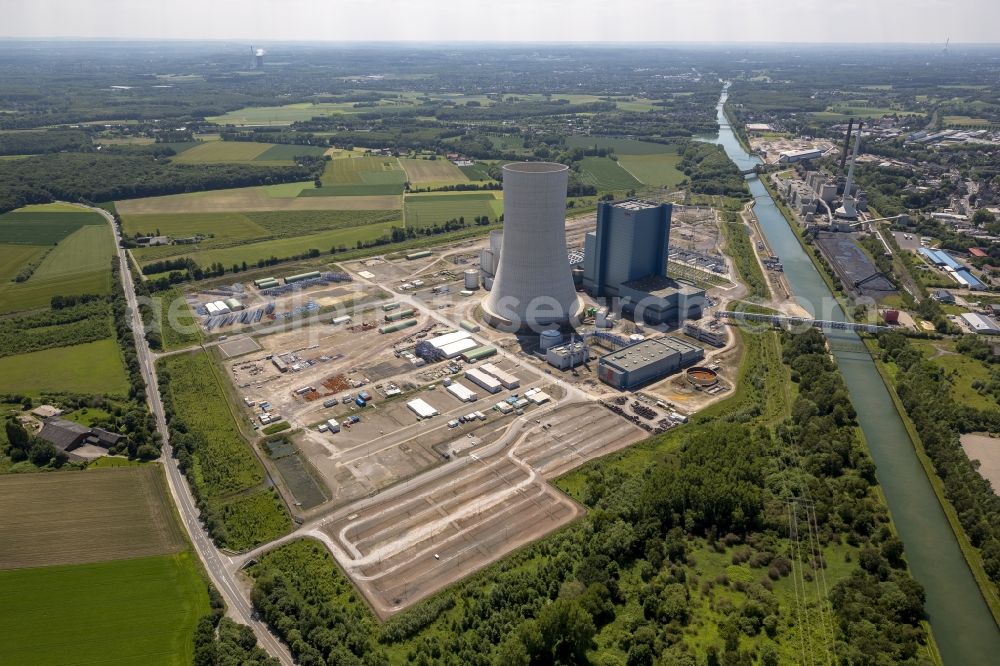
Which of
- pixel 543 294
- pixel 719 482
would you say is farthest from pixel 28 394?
pixel 719 482

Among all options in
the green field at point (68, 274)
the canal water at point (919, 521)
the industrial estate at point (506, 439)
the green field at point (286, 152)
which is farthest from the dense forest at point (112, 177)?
the canal water at point (919, 521)

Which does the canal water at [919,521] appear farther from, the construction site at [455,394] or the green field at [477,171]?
the green field at [477,171]

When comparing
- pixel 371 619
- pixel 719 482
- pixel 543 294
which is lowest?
pixel 371 619

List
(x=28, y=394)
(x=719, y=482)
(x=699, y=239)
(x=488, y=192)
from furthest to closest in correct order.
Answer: (x=488, y=192), (x=699, y=239), (x=28, y=394), (x=719, y=482)

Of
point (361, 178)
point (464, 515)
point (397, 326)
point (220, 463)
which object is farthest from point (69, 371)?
point (361, 178)

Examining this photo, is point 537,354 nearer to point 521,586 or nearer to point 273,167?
point 521,586

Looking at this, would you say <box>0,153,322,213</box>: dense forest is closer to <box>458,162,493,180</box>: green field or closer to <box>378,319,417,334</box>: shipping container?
<box>458,162,493,180</box>: green field

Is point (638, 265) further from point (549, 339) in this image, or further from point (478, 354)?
point (478, 354)

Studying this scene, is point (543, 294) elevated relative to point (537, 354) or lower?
elevated
